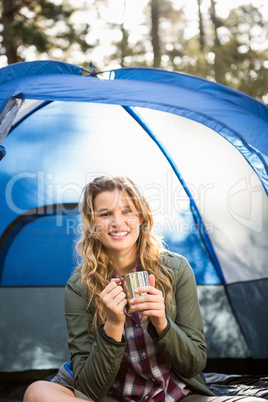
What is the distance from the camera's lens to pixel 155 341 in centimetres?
167

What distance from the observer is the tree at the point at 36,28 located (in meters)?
8.21

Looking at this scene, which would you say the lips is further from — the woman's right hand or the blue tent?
the blue tent

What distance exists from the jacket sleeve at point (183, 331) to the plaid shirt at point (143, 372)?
69 millimetres

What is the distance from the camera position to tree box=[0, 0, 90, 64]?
26.9ft

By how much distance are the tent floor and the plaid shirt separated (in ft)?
Result: 3.47

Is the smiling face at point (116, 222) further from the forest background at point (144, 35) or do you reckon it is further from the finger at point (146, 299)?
the forest background at point (144, 35)

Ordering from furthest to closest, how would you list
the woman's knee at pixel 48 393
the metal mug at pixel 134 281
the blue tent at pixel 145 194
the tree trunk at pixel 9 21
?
the tree trunk at pixel 9 21, the blue tent at pixel 145 194, the woman's knee at pixel 48 393, the metal mug at pixel 134 281

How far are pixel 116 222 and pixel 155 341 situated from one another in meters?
0.47

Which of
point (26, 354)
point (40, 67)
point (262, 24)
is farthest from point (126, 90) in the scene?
point (262, 24)

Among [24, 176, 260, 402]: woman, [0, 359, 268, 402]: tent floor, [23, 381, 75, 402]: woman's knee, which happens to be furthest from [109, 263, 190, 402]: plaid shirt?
[0, 359, 268, 402]: tent floor

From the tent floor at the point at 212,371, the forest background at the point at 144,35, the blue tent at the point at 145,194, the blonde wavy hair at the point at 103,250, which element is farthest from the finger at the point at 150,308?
the forest background at the point at 144,35

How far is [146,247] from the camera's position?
199 cm

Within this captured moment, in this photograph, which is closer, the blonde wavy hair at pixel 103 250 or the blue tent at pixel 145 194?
the blonde wavy hair at pixel 103 250

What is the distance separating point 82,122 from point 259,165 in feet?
3.67
